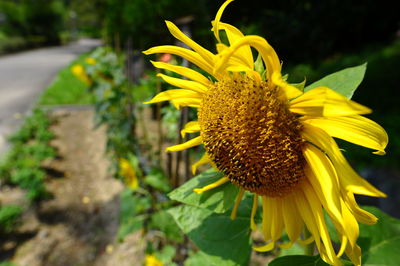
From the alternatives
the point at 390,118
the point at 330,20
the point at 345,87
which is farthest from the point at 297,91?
the point at 330,20

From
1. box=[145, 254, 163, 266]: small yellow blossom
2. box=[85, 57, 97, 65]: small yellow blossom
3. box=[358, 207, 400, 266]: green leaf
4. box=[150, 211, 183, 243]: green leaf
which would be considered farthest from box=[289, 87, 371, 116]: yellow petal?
box=[85, 57, 97, 65]: small yellow blossom

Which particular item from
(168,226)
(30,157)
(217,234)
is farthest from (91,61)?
(217,234)

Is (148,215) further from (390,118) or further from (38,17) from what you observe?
(38,17)

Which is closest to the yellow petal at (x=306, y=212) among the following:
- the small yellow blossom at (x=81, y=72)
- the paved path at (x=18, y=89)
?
the small yellow blossom at (x=81, y=72)

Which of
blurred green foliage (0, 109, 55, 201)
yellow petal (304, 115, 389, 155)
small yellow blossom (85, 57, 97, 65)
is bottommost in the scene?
blurred green foliage (0, 109, 55, 201)

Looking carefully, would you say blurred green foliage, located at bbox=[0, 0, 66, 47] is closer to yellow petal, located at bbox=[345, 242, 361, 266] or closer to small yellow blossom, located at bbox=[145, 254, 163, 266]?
small yellow blossom, located at bbox=[145, 254, 163, 266]

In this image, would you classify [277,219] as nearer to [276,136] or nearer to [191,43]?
[276,136]

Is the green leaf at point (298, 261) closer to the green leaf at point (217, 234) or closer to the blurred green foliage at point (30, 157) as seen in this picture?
the green leaf at point (217, 234)
